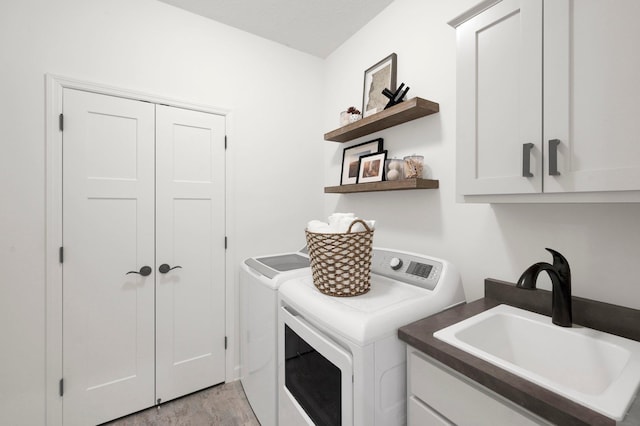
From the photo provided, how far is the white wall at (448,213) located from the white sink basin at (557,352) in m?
0.24

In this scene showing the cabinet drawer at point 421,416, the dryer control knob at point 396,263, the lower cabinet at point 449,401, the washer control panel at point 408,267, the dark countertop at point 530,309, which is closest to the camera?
the dark countertop at point 530,309

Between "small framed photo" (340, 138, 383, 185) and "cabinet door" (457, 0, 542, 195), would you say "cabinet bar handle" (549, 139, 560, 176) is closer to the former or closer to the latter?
"cabinet door" (457, 0, 542, 195)

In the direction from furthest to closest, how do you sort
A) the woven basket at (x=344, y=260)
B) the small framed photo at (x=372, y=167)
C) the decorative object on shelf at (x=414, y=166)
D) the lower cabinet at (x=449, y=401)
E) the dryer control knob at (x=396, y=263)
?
the small framed photo at (x=372, y=167), the decorative object on shelf at (x=414, y=166), the dryer control knob at (x=396, y=263), the woven basket at (x=344, y=260), the lower cabinet at (x=449, y=401)

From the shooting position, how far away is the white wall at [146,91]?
1.51 meters

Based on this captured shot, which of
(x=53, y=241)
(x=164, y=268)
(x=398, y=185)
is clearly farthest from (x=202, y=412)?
(x=398, y=185)

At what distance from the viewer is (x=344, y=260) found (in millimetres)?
1195

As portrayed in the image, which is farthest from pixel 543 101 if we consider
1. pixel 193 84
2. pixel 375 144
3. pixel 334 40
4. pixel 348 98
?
pixel 193 84

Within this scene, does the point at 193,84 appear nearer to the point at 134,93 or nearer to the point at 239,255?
the point at 134,93

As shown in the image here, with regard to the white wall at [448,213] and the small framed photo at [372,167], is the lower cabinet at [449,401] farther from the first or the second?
the small framed photo at [372,167]

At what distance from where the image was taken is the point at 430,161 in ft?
5.46

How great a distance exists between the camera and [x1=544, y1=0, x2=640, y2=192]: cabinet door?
0.77m

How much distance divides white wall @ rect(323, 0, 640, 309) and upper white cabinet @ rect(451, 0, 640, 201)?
0.31 metres

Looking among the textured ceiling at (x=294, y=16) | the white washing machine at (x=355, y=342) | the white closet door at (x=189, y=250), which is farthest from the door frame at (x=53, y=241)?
the white washing machine at (x=355, y=342)

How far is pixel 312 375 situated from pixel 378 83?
1.89m
